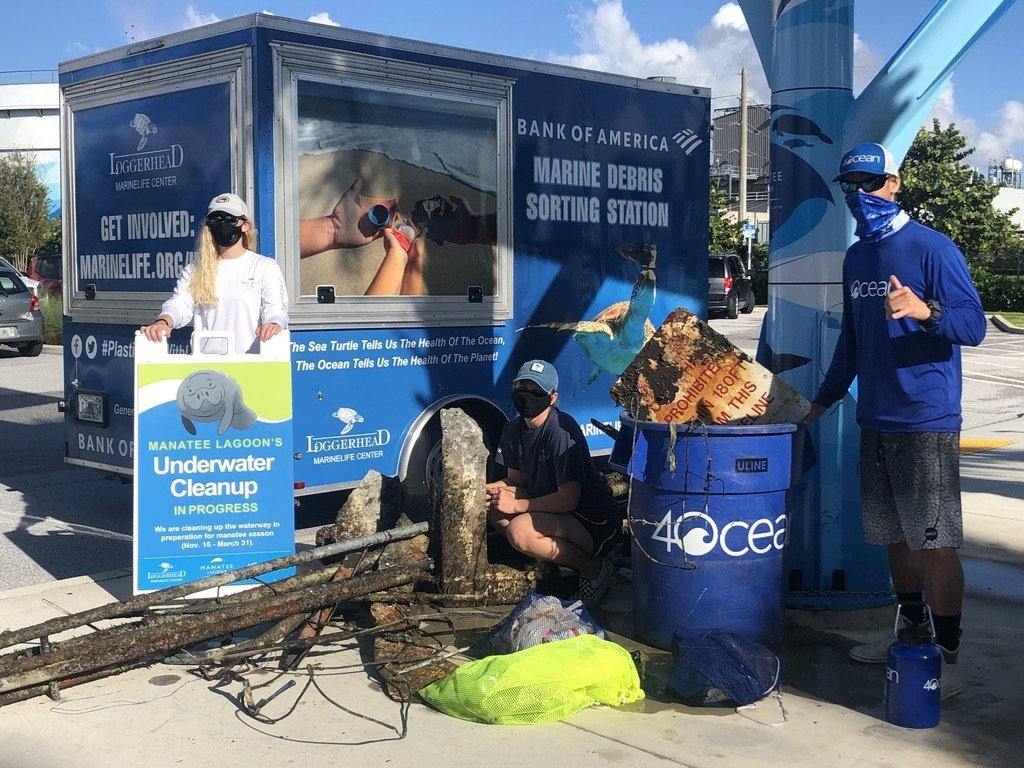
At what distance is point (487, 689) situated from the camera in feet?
14.2

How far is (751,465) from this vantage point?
4875 mm

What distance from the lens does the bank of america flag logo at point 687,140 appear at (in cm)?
896

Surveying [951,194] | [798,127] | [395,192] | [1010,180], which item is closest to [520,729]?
[798,127]

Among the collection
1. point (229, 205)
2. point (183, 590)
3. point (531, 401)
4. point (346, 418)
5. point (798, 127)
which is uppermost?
point (798, 127)

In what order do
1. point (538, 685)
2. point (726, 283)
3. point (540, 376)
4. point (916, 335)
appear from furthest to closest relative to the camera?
point (726, 283) < point (540, 376) < point (916, 335) < point (538, 685)

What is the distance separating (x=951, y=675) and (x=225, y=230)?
4.08 metres

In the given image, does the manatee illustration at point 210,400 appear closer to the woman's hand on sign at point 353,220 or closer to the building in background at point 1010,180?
the woman's hand on sign at point 353,220

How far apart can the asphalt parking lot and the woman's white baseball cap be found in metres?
2.29

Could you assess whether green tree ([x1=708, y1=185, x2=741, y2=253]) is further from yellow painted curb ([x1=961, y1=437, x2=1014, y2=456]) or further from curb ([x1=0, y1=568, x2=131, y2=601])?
curb ([x1=0, y1=568, x2=131, y2=601])

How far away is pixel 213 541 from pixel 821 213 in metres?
3.40

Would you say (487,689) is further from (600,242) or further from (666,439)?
(600,242)

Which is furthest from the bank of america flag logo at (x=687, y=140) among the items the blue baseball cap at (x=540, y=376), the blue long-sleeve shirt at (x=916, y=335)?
the blue long-sleeve shirt at (x=916, y=335)

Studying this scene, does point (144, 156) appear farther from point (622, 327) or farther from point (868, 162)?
point (868, 162)

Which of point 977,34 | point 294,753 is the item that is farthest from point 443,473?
point 977,34
